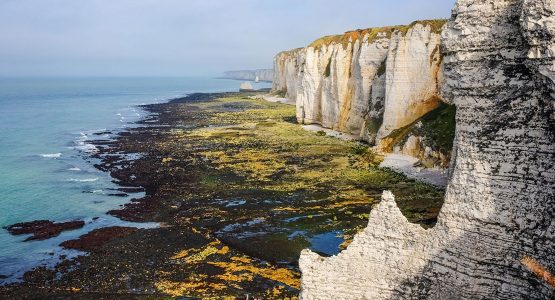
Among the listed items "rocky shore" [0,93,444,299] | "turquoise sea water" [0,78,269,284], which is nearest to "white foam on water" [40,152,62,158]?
"turquoise sea water" [0,78,269,284]

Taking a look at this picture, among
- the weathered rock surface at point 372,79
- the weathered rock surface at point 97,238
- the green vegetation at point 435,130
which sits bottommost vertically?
the weathered rock surface at point 97,238

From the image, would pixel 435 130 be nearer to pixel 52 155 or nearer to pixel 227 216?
pixel 227 216

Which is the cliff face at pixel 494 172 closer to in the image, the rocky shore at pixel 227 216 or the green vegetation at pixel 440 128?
the rocky shore at pixel 227 216

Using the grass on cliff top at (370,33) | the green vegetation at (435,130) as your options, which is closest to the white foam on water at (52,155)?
the green vegetation at (435,130)

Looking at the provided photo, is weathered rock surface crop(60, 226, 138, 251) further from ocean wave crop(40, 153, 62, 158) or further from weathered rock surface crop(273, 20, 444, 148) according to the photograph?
ocean wave crop(40, 153, 62, 158)

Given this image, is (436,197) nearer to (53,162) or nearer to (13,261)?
(13,261)

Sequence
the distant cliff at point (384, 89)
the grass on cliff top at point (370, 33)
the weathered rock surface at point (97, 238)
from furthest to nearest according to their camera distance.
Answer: the grass on cliff top at point (370, 33)
the distant cliff at point (384, 89)
the weathered rock surface at point (97, 238)

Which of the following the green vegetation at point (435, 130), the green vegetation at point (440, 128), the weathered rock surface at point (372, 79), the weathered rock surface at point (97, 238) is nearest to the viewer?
the weathered rock surface at point (97, 238)

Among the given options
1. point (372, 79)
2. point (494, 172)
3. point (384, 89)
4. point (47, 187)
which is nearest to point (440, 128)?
point (384, 89)
